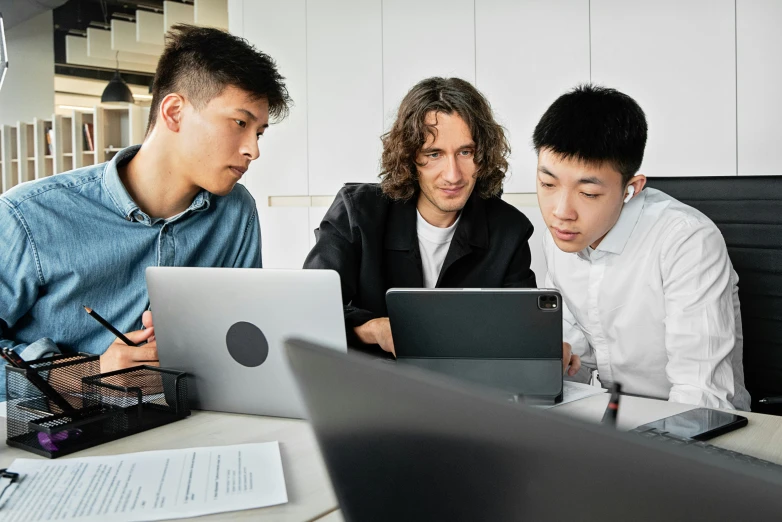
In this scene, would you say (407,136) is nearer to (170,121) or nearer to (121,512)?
(170,121)

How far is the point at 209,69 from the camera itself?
1.65m

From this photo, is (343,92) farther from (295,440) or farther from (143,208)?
(295,440)

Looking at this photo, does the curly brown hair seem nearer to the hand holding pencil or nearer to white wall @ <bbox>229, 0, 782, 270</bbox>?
the hand holding pencil

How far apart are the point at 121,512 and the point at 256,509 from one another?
16 centimetres

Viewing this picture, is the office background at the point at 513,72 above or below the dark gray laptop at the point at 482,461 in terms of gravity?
above

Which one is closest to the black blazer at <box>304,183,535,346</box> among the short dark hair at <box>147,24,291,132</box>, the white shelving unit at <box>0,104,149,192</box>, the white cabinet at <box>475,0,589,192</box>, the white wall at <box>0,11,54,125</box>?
the short dark hair at <box>147,24,291,132</box>

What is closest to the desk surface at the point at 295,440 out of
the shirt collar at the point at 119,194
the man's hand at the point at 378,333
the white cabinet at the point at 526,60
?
the man's hand at the point at 378,333

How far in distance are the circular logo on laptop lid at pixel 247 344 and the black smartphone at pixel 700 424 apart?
639mm

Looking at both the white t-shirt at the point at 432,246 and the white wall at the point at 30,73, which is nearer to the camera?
the white t-shirt at the point at 432,246

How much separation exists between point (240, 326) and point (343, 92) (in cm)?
326

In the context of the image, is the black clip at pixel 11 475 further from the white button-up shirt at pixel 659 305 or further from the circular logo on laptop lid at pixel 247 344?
the white button-up shirt at pixel 659 305

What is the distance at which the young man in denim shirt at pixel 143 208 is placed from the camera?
4.92 ft

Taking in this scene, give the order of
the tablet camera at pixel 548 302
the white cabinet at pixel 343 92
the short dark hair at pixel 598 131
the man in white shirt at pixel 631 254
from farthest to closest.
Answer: the white cabinet at pixel 343 92 < the short dark hair at pixel 598 131 < the man in white shirt at pixel 631 254 < the tablet camera at pixel 548 302

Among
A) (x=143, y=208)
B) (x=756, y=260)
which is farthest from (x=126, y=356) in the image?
(x=756, y=260)
